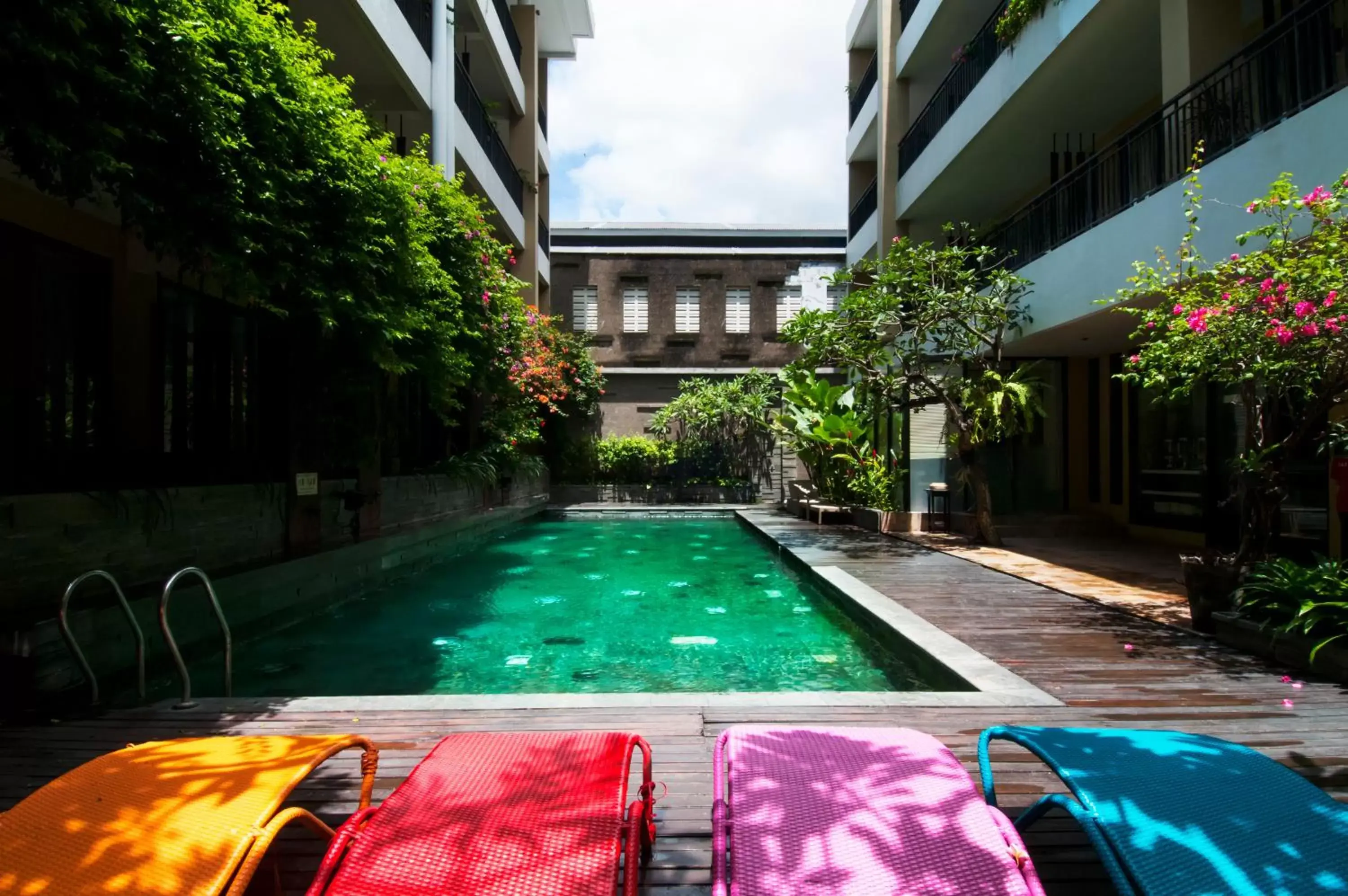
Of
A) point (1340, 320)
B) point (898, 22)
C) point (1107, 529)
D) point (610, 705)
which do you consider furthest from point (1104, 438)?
point (610, 705)

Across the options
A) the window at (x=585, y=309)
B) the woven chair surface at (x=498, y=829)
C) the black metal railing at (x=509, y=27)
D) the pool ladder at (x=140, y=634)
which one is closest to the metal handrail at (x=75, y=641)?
the pool ladder at (x=140, y=634)

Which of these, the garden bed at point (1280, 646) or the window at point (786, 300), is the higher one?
the window at point (786, 300)

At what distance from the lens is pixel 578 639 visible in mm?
7469

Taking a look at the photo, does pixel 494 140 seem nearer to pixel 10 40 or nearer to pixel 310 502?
pixel 310 502

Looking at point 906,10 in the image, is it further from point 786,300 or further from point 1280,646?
point 1280,646

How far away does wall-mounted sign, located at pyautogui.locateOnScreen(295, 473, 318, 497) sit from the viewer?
8695 mm

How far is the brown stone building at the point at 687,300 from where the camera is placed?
2506 centimetres

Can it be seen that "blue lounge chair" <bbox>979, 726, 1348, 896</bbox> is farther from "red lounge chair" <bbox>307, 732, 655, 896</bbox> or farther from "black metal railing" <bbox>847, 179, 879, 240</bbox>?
"black metal railing" <bbox>847, 179, 879, 240</bbox>

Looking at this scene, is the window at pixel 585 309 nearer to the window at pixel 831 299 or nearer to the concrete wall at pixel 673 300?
the concrete wall at pixel 673 300

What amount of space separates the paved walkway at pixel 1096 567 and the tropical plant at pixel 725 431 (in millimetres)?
9328

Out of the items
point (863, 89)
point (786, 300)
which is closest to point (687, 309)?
point (786, 300)

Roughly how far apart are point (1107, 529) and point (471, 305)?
11.3 m

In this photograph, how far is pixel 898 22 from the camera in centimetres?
1652

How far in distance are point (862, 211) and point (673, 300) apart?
7.68m
